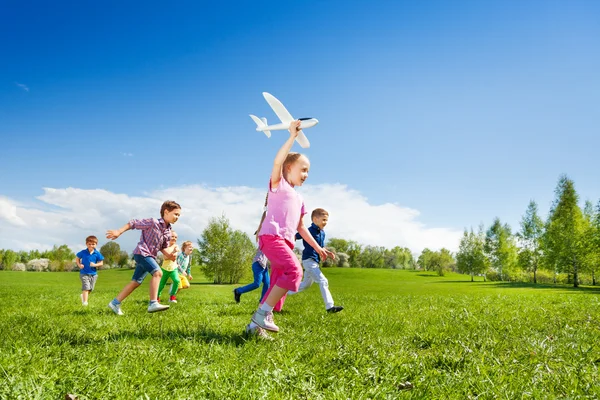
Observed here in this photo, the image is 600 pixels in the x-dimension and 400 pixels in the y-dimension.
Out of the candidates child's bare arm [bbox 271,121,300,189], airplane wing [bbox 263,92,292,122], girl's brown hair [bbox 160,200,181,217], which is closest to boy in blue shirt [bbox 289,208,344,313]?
airplane wing [bbox 263,92,292,122]

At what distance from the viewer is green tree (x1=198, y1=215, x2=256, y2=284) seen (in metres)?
52.4

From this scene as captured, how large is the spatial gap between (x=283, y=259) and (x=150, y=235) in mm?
3639

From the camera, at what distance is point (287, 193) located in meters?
5.33

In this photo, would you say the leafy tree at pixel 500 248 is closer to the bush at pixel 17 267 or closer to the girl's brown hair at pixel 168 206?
the girl's brown hair at pixel 168 206

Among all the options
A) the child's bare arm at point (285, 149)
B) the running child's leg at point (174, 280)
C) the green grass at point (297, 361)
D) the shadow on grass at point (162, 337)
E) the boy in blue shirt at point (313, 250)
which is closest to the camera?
the green grass at point (297, 361)

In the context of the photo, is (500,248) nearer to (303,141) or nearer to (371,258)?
(371,258)

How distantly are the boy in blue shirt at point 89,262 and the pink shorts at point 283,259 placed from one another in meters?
8.48

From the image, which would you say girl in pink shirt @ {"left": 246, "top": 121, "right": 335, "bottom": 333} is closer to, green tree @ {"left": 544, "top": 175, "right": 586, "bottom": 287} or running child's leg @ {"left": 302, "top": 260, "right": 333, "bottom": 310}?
running child's leg @ {"left": 302, "top": 260, "right": 333, "bottom": 310}

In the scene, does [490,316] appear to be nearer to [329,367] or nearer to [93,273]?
[329,367]

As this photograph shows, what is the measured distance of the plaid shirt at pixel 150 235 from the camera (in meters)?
7.59

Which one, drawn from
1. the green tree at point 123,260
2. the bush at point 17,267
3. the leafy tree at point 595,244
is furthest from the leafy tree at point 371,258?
the bush at point 17,267

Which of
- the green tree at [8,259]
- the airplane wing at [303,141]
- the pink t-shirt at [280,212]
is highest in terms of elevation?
the airplane wing at [303,141]

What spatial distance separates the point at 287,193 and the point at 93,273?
9343mm

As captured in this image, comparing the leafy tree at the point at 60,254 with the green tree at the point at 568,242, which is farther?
the leafy tree at the point at 60,254
